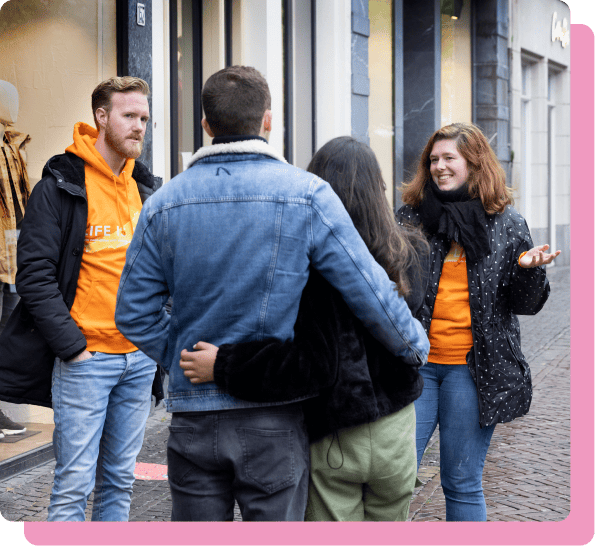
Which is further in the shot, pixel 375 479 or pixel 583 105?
pixel 583 105

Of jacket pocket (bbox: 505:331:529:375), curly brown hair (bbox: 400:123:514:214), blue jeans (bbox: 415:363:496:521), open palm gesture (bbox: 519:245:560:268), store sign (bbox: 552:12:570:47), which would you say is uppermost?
store sign (bbox: 552:12:570:47)

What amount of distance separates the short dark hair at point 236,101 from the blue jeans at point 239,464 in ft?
2.41

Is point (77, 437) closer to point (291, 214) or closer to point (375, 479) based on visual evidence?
point (375, 479)

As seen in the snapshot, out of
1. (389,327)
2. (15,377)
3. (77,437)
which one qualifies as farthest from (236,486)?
(15,377)

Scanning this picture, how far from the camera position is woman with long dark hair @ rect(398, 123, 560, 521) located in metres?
2.89

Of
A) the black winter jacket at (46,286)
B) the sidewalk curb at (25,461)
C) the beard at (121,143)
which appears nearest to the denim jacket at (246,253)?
the black winter jacket at (46,286)

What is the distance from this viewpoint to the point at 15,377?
9.43 ft

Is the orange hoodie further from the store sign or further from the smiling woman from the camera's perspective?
the store sign

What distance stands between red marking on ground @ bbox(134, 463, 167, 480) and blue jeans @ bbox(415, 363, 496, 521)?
201cm

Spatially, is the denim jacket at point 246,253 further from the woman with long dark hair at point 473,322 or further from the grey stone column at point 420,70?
the grey stone column at point 420,70

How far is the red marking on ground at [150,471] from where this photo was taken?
448 cm

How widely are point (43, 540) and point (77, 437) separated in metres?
0.36

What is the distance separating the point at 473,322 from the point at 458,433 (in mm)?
419

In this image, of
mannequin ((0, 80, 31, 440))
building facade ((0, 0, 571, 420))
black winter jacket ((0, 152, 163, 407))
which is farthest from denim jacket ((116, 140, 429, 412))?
mannequin ((0, 80, 31, 440))
